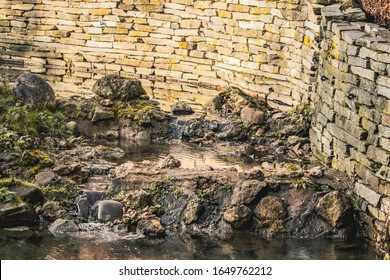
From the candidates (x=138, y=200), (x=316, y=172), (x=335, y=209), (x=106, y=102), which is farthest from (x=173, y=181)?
(x=106, y=102)

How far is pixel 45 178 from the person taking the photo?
15227 mm

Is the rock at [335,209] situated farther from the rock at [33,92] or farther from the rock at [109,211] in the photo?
the rock at [33,92]

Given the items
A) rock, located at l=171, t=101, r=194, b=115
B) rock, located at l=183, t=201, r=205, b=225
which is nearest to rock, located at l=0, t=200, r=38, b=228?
rock, located at l=183, t=201, r=205, b=225

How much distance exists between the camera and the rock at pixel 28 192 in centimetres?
1470

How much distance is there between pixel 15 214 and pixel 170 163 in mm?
2550

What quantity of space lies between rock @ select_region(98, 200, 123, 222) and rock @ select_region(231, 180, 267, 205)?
143 cm

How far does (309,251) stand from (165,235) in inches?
70.0

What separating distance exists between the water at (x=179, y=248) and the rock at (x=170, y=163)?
195cm

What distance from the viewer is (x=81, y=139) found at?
17.7 m

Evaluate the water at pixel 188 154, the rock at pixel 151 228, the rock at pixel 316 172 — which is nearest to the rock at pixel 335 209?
the rock at pixel 316 172

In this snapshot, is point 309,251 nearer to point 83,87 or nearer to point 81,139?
point 81,139

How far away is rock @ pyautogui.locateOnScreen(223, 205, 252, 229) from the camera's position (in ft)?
46.2

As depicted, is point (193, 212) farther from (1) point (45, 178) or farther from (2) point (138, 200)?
(1) point (45, 178)
